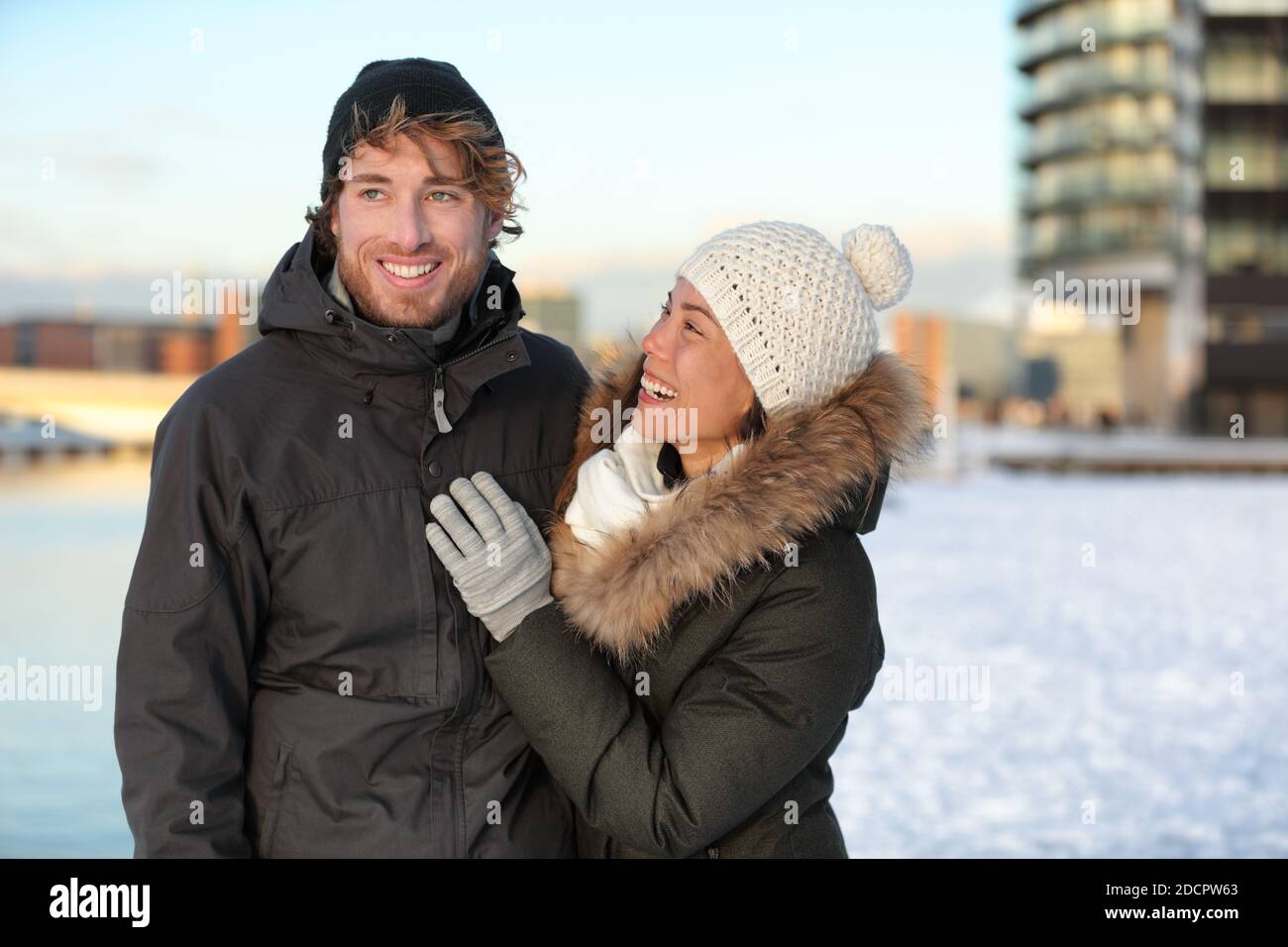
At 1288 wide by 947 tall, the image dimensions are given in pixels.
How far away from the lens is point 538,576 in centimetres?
233

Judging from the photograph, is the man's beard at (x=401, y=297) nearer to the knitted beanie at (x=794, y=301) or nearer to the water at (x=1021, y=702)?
the knitted beanie at (x=794, y=301)

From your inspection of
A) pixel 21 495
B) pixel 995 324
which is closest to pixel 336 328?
pixel 21 495

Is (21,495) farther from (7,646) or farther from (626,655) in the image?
(626,655)

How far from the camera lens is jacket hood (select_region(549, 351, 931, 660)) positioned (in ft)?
7.45

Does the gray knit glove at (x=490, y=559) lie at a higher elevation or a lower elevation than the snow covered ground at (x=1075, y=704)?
higher

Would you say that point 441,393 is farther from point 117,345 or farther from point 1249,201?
point 117,345

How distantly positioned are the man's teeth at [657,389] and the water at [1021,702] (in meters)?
0.51

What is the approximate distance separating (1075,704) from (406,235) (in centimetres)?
636

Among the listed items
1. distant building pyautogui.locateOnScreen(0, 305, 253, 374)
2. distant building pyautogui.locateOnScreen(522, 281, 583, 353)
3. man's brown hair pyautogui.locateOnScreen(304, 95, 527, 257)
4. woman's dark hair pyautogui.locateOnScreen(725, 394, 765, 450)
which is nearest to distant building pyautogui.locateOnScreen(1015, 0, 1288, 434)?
distant building pyautogui.locateOnScreen(522, 281, 583, 353)

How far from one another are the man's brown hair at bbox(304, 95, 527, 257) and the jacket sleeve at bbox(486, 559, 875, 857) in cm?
83

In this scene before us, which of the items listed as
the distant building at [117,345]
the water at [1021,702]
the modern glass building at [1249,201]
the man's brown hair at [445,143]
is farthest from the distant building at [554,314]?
the distant building at [117,345]

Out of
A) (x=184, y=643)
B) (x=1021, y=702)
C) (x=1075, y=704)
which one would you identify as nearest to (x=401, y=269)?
(x=184, y=643)

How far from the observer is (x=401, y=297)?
2406 millimetres

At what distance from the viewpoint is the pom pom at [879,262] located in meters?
2.48
